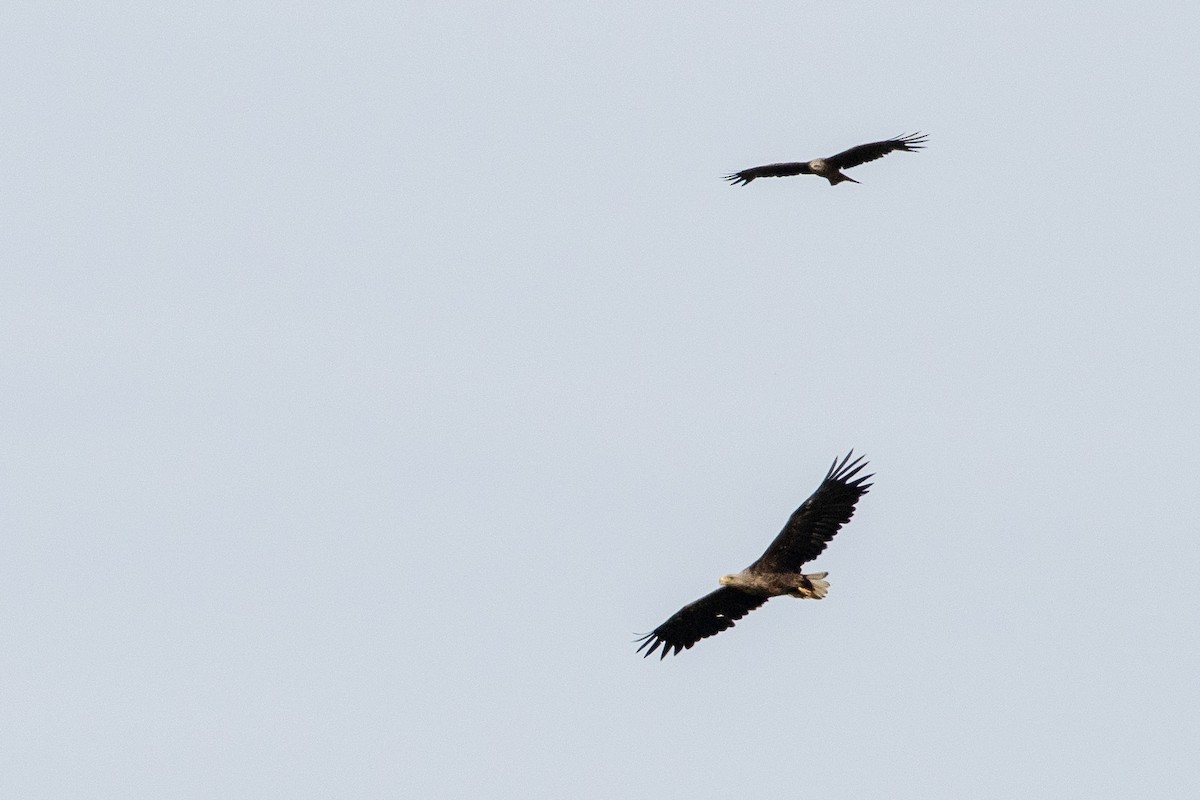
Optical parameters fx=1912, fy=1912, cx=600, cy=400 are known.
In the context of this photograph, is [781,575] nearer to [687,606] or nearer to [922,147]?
[687,606]

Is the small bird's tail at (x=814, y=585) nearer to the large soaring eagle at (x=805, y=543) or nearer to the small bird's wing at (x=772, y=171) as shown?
the large soaring eagle at (x=805, y=543)

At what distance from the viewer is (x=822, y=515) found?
2456 centimetres

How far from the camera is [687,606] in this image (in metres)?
26.2

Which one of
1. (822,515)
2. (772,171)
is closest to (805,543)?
(822,515)

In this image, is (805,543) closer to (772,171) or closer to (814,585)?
(814,585)

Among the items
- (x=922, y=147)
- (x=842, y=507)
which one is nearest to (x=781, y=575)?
(x=842, y=507)

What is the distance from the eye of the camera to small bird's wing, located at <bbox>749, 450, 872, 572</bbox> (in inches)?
964

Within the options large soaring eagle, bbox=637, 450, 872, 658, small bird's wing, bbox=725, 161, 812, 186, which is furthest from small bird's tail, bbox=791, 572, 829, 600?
small bird's wing, bbox=725, 161, 812, 186

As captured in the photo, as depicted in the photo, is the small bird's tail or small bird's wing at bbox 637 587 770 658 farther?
small bird's wing at bbox 637 587 770 658

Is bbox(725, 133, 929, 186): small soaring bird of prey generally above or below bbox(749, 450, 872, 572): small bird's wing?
above

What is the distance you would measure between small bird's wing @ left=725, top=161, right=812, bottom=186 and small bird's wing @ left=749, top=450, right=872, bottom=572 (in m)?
6.66

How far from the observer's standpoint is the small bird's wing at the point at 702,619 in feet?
85.5

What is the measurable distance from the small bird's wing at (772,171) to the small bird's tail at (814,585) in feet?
24.9

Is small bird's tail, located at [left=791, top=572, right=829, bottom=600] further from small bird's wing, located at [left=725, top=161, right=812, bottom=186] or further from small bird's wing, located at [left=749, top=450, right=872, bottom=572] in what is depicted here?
small bird's wing, located at [left=725, top=161, right=812, bottom=186]
